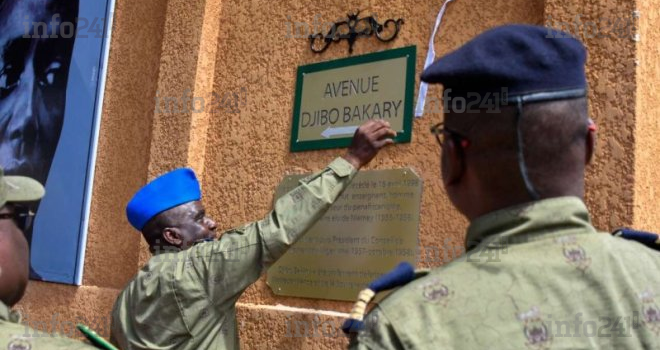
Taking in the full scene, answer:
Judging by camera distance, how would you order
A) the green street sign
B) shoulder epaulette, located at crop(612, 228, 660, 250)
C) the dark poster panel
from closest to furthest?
shoulder epaulette, located at crop(612, 228, 660, 250) < the green street sign < the dark poster panel

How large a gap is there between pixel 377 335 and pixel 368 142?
5.26ft

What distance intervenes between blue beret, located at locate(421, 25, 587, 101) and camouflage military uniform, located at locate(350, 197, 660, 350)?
0.21m

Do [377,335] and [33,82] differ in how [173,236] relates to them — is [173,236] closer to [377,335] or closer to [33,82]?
[377,335]

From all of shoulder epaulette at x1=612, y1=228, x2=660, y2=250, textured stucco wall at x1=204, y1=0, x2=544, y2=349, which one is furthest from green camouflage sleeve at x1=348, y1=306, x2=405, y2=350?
textured stucco wall at x1=204, y1=0, x2=544, y2=349

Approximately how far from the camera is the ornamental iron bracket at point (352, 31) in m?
3.41

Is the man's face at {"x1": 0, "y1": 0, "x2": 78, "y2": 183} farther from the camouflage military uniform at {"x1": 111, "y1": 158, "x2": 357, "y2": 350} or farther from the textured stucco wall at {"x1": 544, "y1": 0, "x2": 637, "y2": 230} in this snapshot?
the textured stucco wall at {"x1": 544, "y1": 0, "x2": 637, "y2": 230}

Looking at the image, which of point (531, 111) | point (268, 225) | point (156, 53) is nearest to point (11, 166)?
point (156, 53)

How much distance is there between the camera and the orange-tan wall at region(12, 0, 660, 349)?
102 inches

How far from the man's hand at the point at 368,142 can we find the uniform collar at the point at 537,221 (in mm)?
1456

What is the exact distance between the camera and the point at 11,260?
5.48 feet

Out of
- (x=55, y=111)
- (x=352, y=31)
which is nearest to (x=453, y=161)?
(x=352, y=31)

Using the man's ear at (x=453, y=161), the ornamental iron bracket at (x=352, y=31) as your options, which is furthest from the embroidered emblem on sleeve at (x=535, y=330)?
the ornamental iron bracket at (x=352, y=31)

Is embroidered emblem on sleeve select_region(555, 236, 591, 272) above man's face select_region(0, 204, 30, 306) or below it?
above

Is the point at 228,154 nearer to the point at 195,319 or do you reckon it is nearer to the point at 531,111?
the point at 195,319
